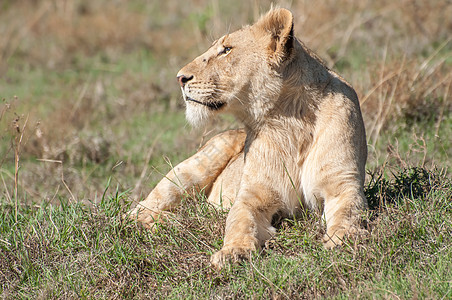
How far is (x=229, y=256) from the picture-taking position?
3.21 m

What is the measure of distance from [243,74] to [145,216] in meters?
1.26

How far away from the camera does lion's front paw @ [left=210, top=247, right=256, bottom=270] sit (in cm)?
319

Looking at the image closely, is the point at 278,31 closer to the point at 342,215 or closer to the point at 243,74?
the point at 243,74

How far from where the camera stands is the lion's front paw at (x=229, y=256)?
3.19m

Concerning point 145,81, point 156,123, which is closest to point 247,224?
point 156,123

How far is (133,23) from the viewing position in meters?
11.7

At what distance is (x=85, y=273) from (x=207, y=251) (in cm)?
70

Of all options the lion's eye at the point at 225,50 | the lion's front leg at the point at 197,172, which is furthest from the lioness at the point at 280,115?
the lion's front leg at the point at 197,172

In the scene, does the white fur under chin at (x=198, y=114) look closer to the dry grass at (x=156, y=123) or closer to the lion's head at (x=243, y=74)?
the lion's head at (x=243, y=74)

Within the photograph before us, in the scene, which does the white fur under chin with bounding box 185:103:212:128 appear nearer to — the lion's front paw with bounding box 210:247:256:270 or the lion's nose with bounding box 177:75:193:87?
the lion's nose with bounding box 177:75:193:87

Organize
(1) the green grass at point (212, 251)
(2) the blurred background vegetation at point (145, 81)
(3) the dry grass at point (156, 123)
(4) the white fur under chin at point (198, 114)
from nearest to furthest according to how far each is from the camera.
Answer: (1) the green grass at point (212, 251) < (3) the dry grass at point (156, 123) < (4) the white fur under chin at point (198, 114) < (2) the blurred background vegetation at point (145, 81)

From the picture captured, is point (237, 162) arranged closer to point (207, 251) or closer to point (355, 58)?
point (207, 251)

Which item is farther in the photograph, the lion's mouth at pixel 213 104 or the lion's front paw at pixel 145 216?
the lion's front paw at pixel 145 216

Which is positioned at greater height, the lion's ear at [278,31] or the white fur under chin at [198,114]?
the lion's ear at [278,31]
